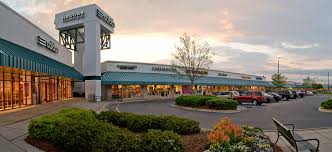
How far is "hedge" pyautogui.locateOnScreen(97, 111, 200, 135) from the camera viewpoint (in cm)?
1038

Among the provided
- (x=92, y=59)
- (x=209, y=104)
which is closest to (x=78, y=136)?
(x=209, y=104)

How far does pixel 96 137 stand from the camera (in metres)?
8.38

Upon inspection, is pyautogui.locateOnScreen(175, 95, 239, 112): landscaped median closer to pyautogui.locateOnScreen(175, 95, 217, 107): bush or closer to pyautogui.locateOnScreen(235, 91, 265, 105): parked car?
pyautogui.locateOnScreen(175, 95, 217, 107): bush

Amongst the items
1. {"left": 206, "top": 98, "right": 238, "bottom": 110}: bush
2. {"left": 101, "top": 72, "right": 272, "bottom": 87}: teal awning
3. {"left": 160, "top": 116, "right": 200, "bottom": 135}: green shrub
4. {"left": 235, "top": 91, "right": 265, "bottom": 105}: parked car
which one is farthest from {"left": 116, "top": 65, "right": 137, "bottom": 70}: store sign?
{"left": 160, "top": 116, "right": 200, "bottom": 135}: green shrub

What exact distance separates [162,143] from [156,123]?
3738 mm

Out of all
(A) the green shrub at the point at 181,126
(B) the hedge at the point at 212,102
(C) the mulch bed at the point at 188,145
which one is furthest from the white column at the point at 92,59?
(C) the mulch bed at the point at 188,145

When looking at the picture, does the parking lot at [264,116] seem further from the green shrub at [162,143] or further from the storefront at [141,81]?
the storefront at [141,81]

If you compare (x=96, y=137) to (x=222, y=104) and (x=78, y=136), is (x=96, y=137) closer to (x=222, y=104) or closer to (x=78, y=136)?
(x=78, y=136)

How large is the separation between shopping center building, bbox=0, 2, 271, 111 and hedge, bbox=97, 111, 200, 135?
691 cm

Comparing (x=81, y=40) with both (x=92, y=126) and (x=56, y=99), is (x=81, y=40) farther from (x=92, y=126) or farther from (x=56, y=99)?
(x=92, y=126)

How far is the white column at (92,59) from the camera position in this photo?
40.8 metres

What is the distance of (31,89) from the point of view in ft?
88.1

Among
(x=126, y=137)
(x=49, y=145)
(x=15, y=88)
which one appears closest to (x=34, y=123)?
(x=49, y=145)

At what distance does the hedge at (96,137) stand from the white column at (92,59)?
31.8 metres
